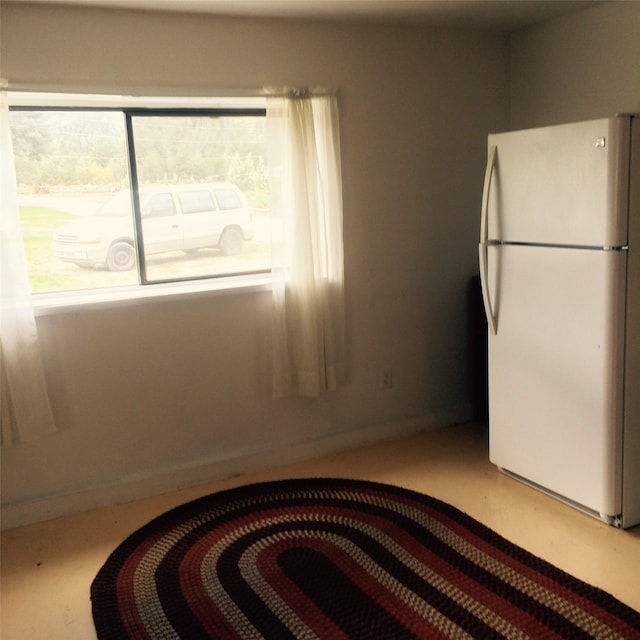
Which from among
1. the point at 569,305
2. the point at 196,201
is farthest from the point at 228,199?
the point at 569,305

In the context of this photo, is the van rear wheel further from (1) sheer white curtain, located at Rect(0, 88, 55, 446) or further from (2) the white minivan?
(1) sheer white curtain, located at Rect(0, 88, 55, 446)

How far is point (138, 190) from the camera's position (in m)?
3.17

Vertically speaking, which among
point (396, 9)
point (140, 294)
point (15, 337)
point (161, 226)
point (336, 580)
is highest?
point (396, 9)

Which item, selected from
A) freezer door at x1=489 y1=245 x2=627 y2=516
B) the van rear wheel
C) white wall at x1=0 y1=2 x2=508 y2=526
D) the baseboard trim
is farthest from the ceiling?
the baseboard trim

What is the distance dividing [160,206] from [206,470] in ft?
4.35

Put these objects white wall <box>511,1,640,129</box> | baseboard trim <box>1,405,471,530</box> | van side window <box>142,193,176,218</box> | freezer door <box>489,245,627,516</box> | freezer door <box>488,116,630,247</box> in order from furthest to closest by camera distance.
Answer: van side window <box>142,193,176,218</box> → white wall <box>511,1,640,129</box> → baseboard trim <box>1,405,471,530</box> → freezer door <box>489,245,627,516</box> → freezer door <box>488,116,630,247</box>

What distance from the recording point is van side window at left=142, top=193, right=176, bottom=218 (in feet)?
10.7

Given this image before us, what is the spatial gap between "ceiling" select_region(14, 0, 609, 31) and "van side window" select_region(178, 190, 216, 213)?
2.79ft

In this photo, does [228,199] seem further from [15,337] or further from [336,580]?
[336,580]

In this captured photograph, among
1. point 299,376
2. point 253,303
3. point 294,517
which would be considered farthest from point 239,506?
point 253,303

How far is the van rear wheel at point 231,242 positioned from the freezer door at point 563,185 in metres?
1.29

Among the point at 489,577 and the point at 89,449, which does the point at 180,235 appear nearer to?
the point at 89,449

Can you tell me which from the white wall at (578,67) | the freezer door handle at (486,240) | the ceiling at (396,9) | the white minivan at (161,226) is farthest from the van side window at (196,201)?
the white wall at (578,67)

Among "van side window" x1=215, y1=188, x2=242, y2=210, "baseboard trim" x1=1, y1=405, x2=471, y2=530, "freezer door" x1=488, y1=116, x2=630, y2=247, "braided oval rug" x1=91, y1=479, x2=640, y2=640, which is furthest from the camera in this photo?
"van side window" x1=215, y1=188, x2=242, y2=210
